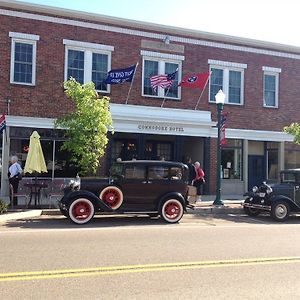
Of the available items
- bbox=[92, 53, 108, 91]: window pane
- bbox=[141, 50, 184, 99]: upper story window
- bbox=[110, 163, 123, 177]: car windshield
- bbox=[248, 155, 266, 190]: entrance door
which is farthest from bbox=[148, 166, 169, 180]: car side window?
bbox=[248, 155, 266, 190]: entrance door

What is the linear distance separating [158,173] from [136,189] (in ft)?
2.68

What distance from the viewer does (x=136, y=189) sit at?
13.7 meters

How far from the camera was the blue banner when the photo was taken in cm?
1946

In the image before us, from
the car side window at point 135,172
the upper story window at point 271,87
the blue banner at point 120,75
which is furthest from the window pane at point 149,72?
the car side window at point 135,172

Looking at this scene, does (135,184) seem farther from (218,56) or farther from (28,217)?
(218,56)

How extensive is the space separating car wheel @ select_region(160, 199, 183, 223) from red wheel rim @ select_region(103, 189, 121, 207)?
4.34 feet

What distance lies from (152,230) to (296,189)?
5.81 m

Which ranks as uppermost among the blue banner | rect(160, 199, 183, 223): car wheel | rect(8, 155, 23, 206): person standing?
the blue banner

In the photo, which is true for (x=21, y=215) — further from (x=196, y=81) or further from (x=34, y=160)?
(x=196, y=81)

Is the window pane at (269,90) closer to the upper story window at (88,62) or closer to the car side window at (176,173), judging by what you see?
the upper story window at (88,62)

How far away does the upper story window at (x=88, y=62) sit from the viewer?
2005cm

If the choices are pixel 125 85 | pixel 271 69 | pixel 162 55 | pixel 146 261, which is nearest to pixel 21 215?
pixel 146 261

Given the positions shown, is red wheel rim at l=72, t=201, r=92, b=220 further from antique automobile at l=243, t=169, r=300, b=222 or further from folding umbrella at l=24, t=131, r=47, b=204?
antique automobile at l=243, t=169, r=300, b=222

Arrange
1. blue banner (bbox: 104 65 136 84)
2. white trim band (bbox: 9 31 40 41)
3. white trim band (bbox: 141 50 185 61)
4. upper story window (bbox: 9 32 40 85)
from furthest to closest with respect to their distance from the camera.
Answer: white trim band (bbox: 141 50 185 61) → blue banner (bbox: 104 65 136 84) → upper story window (bbox: 9 32 40 85) → white trim band (bbox: 9 31 40 41)
